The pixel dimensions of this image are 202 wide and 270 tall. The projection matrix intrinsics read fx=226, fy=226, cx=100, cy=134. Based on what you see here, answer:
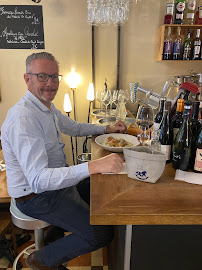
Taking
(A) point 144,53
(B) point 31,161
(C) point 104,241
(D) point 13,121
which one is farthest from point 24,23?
(C) point 104,241

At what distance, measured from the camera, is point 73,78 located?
2.98 meters

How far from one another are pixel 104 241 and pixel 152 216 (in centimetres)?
58

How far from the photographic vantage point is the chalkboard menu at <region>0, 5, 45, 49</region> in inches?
111

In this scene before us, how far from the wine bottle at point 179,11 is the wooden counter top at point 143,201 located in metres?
2.30

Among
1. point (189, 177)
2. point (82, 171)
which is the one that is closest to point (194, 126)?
point (189, 177)

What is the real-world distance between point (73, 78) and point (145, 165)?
2.26m

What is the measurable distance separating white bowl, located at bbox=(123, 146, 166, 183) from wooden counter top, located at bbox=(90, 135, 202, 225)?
0.03 m

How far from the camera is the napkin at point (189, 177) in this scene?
1010mm

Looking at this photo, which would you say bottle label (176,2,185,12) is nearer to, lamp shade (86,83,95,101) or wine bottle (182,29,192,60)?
wine bottle (182,29,192,60)

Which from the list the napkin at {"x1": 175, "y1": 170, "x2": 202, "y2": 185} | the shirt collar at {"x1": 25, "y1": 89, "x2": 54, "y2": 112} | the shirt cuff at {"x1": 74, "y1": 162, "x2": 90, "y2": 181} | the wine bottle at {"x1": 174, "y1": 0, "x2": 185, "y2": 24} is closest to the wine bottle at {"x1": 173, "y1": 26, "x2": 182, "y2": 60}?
the wine bottle at {"x1": 174, "y1": 0, "x2": 185, "y2": 24}

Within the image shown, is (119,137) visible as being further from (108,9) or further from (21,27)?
(21,27)

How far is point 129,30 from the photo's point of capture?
294 centimetres

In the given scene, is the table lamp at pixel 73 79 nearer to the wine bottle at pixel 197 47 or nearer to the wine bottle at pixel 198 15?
the wine bottle at pixel 197 47

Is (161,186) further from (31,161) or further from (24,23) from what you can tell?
(24,23)
